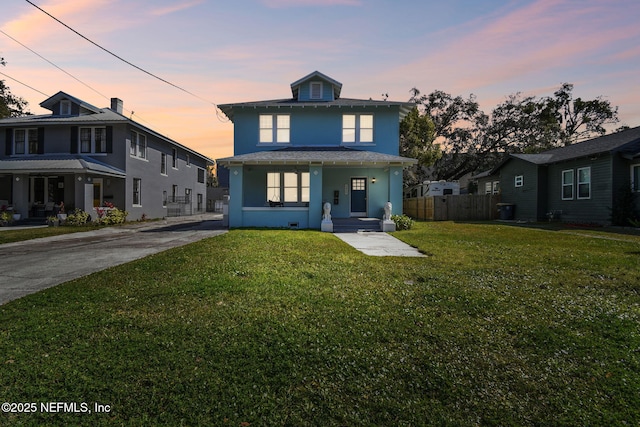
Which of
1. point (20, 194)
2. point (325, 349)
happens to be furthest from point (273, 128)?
point (325, 349)

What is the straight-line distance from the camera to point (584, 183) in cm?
1917

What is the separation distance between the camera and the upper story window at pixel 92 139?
22.3 metres

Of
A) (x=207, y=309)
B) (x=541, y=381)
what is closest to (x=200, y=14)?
(x=207, y=309)

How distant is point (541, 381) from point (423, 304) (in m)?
1.85

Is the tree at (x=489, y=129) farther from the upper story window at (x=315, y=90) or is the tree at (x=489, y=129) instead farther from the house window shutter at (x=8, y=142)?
the house window shutter at (x=8, y=142)

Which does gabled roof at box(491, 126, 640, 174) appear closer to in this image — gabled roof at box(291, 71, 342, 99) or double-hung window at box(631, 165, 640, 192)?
double-hung window at box(631, 165, 640, 192)

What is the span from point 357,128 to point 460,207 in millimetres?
11320

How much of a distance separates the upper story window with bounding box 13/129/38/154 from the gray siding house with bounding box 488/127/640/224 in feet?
110

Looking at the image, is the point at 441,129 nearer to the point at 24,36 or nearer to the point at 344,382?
the point at 24,36

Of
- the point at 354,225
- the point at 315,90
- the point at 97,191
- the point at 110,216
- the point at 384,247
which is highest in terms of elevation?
the point at 315,90

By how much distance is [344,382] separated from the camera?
3256 millimetres

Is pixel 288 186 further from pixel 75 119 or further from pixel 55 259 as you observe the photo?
pixel 75 119

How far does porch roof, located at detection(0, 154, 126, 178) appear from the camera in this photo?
1882 centimetres

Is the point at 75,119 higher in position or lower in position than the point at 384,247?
higher
